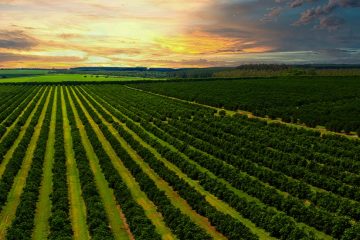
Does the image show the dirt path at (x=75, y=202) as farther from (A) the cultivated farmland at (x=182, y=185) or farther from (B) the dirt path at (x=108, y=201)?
(B) the dirt path at (x=108, y=201)

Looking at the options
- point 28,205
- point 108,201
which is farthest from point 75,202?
point 28,205

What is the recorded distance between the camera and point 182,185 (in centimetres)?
3120

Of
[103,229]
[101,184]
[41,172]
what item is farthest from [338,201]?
[41,172]

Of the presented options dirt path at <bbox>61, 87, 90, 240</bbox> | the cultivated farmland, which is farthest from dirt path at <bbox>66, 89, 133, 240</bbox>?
dirt path at <bbox>61, 87, 90, 240</bbox>

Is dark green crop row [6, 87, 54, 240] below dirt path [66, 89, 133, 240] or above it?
above

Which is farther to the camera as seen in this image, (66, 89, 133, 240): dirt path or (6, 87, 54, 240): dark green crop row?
(66, 89, 133, 240): dirt path

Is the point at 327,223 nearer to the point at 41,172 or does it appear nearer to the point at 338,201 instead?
the point at 338,201

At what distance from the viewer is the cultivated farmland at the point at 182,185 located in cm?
2400

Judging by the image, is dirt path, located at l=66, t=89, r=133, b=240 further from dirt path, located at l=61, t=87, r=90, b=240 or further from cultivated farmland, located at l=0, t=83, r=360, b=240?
dirt path, located at l=61, t=87, r=90, b=240

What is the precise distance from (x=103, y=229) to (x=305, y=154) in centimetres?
2335

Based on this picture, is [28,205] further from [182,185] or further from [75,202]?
[182,185]

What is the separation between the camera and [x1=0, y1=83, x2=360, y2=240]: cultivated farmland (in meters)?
24.0

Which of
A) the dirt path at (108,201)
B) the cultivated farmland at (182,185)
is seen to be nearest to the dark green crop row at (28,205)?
the cultivated farmland at (182,185)

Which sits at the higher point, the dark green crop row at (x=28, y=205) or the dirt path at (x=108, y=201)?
the dark green crop row at (x=28, y=205)
